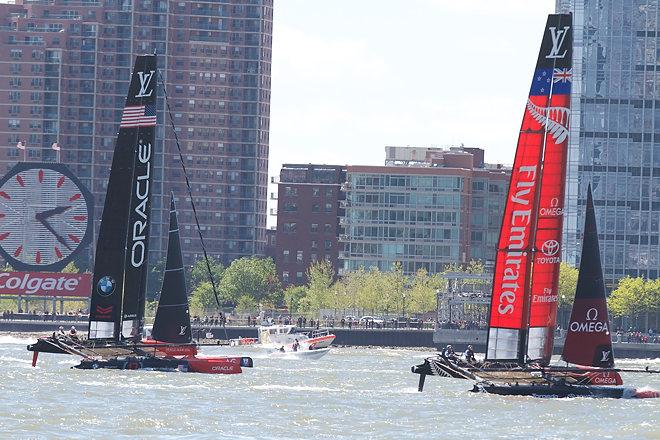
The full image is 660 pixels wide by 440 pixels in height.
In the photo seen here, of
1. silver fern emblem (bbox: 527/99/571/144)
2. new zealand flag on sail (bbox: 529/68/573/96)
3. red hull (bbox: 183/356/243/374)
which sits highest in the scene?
new zealand flag on sail (bbox: 529/68/573/96)

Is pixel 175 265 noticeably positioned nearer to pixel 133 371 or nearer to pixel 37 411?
pixel 133 371

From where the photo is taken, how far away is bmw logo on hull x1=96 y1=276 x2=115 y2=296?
90625 mm

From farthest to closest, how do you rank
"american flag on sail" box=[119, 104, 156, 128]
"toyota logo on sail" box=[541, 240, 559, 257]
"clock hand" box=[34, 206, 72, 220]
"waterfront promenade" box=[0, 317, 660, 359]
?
"clock hand" box=[34, 206, 72, 220] → "waterfront promenade" box=[0, 317, 660, 359] → "american flag on sail" box=[119, 104, 156, 128] → "toyota logo on sail" box=[541, 240, 559, 257]

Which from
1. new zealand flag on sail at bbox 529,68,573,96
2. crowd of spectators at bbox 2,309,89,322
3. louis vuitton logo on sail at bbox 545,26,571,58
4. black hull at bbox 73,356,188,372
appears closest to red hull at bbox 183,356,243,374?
black hull at bbox 73,356,188,372

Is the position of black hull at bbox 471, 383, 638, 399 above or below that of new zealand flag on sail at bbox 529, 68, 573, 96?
below

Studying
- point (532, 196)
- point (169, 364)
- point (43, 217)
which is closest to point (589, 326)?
point (532, 196)

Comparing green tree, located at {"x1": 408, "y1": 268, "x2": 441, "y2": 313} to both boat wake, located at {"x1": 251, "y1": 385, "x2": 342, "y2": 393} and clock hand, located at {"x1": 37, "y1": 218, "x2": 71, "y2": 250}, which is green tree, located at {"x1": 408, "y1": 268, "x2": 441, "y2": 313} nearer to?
clock hand, located at {"x1": 37, "y1": 218, "x2": 71, "y2": 250}

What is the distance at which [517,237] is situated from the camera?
7462cm

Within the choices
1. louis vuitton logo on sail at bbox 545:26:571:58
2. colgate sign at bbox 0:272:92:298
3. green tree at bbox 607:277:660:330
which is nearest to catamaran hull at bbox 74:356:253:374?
louis vuitton logo on sail at bbox 545:26:571:58

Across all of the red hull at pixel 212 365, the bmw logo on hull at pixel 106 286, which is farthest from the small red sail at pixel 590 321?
the bmw logo on hull at pixel 106 286

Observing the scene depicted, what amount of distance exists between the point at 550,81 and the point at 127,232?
23.8m

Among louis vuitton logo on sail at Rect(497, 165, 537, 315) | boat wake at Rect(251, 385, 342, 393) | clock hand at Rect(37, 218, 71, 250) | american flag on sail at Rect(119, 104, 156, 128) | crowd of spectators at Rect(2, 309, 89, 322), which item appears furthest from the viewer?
clock hand at Rect(37, 218, 71, 250)

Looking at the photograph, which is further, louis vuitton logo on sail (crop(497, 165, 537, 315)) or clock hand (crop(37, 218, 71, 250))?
clock hand (crop(37, 218, 71, 250))

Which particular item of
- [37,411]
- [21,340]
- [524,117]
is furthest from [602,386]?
[21,340]
